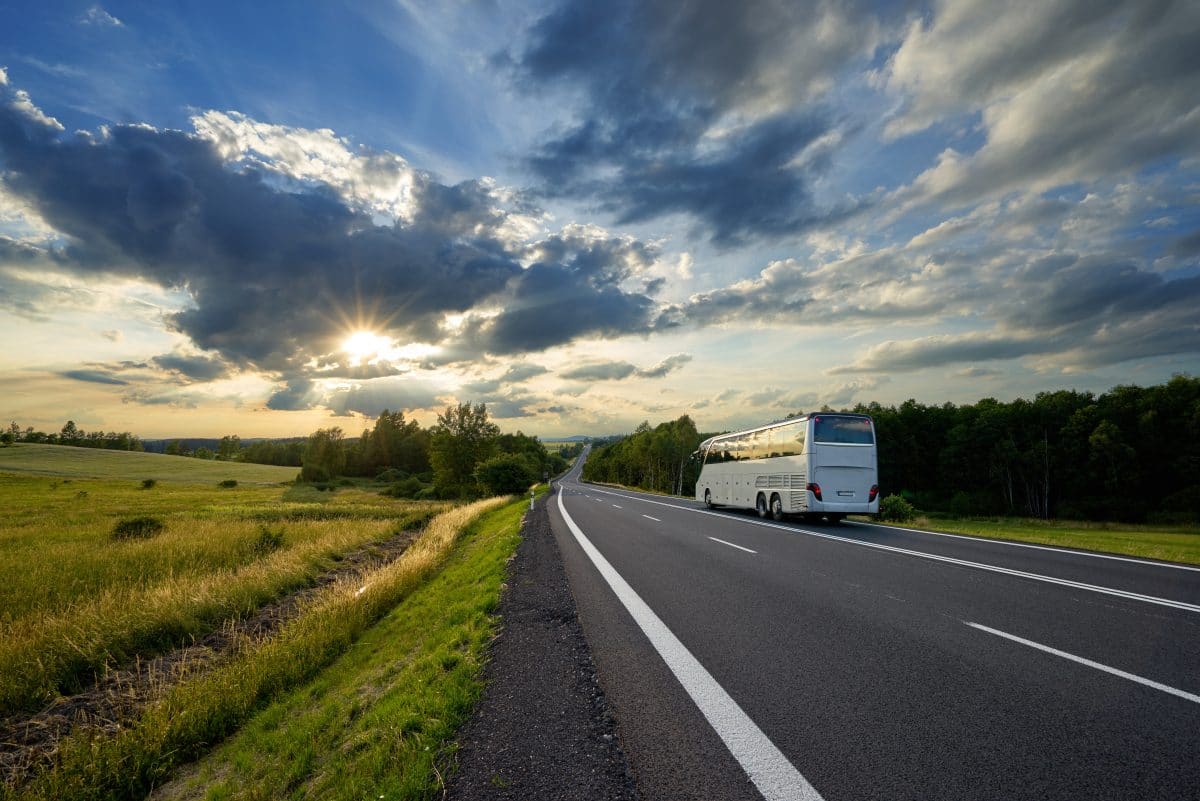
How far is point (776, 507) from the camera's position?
19.1 metres

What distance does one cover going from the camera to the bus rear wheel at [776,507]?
18719mm

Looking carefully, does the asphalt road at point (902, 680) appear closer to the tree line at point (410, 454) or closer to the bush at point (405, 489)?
the tree line at point (410, 454)

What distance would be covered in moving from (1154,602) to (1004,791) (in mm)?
6603

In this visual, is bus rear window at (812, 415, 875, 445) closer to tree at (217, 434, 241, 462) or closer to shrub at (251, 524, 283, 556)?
shrub at (251, 524, 283, 556)

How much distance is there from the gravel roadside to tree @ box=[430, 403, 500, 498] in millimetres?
64423

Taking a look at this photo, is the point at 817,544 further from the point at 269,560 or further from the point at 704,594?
the point at 269,560

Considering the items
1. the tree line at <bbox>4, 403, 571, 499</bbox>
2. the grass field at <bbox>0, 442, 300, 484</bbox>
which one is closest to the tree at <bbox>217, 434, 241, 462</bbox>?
the tree line at <bbox>4, 403, 571, 499</bbox>

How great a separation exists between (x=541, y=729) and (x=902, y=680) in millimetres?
2952

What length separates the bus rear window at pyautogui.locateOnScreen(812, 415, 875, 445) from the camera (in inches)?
655

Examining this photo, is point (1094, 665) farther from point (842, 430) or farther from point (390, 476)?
point (390, 476)

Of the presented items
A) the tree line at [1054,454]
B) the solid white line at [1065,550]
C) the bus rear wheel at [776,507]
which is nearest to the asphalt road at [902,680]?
the solid white line at [1065,550]

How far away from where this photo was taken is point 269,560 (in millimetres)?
17312

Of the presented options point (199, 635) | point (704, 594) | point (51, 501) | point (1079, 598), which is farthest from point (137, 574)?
point (51, 501)

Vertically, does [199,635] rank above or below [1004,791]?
below
